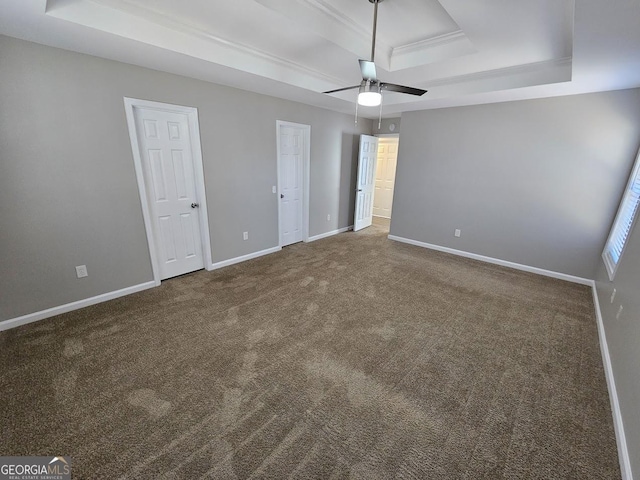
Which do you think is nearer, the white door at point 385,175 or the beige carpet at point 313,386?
the beige carpet at point 313,386

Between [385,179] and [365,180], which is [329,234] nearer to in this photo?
[365,180]

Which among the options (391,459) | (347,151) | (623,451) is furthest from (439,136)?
(391,459)

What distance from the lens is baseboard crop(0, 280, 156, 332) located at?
7.90ft

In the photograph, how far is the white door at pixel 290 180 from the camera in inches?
172

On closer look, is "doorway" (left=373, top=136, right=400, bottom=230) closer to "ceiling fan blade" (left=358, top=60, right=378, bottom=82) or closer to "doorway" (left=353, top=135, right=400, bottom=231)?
"doorway" (left=353, top=135, right=400, bottom=231)

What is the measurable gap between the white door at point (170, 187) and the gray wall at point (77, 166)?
A: 175mm

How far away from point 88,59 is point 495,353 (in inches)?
174

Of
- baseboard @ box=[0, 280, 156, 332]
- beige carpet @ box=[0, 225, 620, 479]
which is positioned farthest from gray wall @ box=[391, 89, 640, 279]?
baseboard @ box=[0, 280, 156, 332]

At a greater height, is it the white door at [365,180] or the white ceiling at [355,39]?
the white ceiling at [355,39]

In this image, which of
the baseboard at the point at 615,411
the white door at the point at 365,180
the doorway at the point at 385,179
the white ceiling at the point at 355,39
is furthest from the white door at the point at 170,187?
the doorway at the point at 385,179

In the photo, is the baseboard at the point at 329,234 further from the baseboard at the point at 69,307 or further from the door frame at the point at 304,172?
the baseboard at the point at 69,307

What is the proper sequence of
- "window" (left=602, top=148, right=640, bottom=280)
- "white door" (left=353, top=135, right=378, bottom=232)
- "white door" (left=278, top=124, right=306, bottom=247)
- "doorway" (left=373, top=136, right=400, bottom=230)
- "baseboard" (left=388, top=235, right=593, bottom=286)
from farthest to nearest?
"doorway" (left=373, top=136, right=400, bottom=230), "white door" (left=353, top=135, right=378, bottom=232), "white door" (left=278, top=124, right=306, bottom=247), "baseboard" (left=388, top=235, right=593, bottom=286), "window" (left=602, top=148, right=640, bottom=280)

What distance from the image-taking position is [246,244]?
163 inches

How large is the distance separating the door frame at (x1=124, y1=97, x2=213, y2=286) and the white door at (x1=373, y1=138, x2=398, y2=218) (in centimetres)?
471
